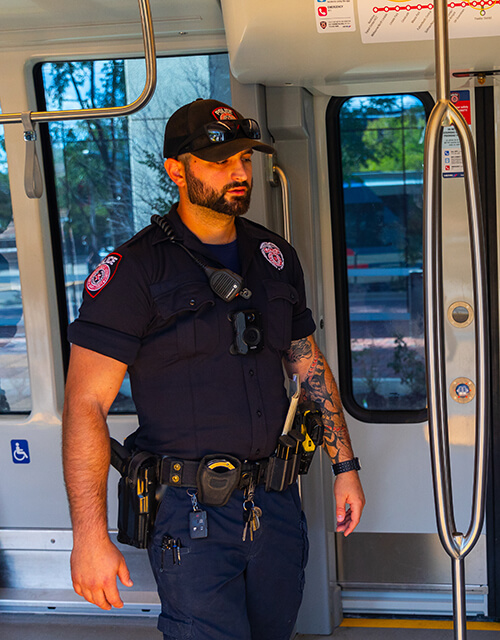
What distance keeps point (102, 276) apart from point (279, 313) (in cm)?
49

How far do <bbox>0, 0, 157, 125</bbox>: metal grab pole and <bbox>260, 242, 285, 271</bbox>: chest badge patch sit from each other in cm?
54

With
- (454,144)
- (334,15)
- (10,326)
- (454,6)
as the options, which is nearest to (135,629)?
(10,326)

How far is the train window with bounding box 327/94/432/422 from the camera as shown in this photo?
110 inches

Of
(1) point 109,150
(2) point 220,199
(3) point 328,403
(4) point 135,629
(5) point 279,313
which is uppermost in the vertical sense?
(1) point 109,150

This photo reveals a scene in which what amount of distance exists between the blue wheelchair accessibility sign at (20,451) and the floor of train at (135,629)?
0.69 m

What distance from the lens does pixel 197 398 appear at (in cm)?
188

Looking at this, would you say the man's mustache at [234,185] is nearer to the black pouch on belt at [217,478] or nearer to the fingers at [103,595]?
the black pouch on belt at [217,478]

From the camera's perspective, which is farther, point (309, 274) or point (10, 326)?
point (10, 326)

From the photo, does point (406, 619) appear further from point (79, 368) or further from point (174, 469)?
point (79, 368)

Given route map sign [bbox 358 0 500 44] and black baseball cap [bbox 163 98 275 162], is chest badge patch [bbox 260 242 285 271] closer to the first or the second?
black baseball cap [bbox 163 98 275 162]

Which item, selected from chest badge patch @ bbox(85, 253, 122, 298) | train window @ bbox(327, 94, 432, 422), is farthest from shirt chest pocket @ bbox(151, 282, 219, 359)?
train window @ bbox(327, 94, 432, 422)

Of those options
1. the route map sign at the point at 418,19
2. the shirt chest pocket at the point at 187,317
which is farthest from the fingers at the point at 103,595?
the route map sign at the point at 418,19

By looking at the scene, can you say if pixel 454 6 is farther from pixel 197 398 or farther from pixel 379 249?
pixel 197 398

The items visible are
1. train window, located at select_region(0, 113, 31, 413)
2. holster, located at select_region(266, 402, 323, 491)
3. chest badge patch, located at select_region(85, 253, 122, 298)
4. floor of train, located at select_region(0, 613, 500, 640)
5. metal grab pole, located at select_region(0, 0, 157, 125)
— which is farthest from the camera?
train window, located at select_region(0, 113, 31, 413)
